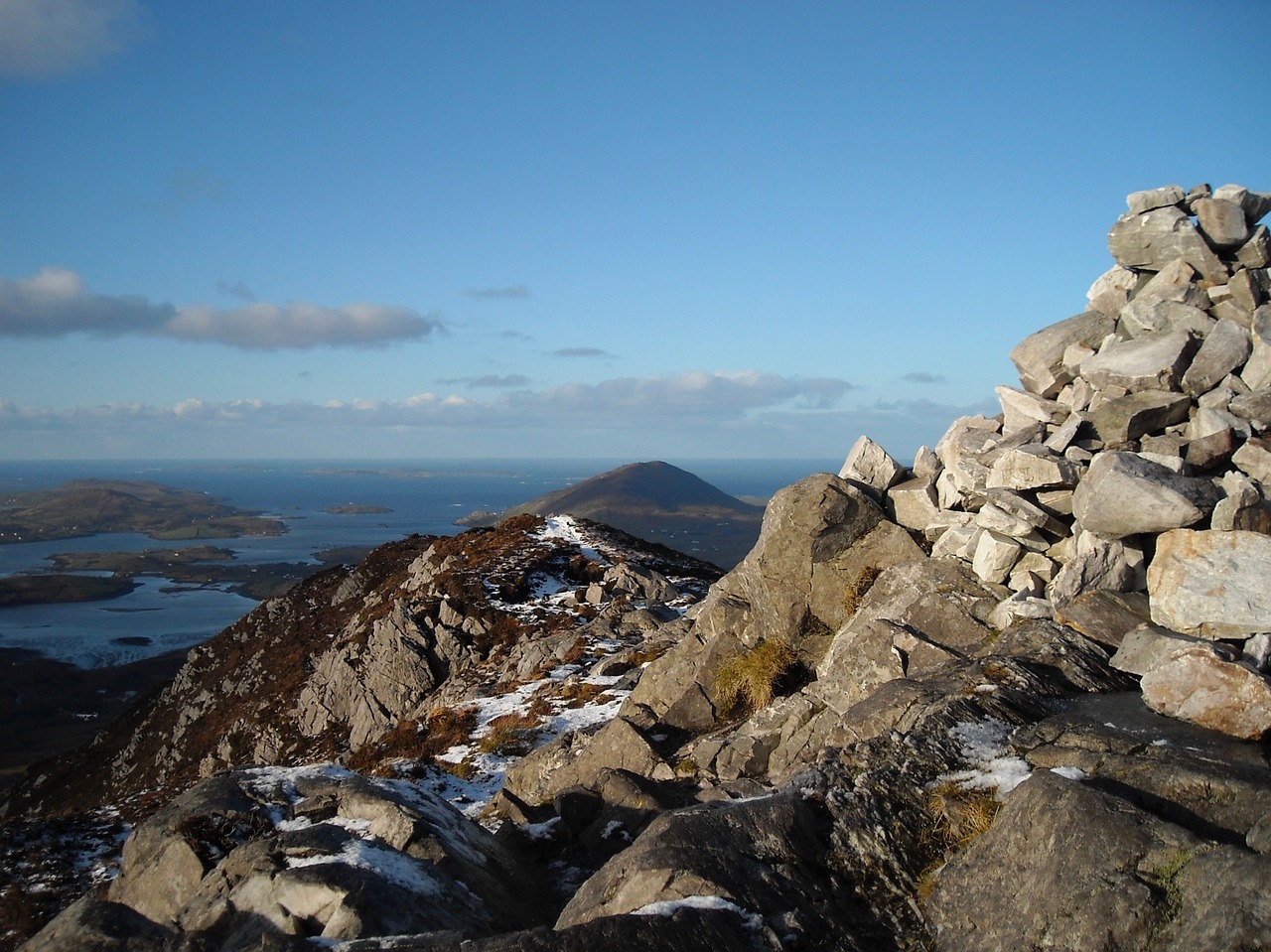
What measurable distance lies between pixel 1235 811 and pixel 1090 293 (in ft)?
42.4

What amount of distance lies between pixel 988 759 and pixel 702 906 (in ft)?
12.6

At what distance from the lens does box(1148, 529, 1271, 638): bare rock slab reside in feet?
32.4

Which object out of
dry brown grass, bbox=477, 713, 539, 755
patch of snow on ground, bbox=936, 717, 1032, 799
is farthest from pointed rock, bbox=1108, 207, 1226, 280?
dry brown grass, bbox=477, 713, 539, 755

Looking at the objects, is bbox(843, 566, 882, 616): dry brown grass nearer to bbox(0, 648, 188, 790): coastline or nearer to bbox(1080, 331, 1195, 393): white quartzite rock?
bbox(1080, 331, 1195, 393): white quartzite rock

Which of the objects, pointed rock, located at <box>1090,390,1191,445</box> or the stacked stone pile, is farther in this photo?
pointed rock, located at <box>1090,390,1191,445</box>

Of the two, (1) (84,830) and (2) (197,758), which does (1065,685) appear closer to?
(1) (84,830)

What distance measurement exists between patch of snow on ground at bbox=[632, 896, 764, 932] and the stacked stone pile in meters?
5.81

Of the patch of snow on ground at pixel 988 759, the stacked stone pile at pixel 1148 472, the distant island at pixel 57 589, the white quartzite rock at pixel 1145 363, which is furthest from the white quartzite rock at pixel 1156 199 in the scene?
the distant island at pixel 57 589

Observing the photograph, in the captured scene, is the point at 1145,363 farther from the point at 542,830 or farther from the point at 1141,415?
the point at 542,830

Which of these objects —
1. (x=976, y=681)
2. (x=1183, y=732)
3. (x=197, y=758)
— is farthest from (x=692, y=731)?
(x=197, y=758)

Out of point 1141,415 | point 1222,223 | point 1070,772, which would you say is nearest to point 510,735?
point 1070,772

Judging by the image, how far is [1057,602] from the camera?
11477 millimetres

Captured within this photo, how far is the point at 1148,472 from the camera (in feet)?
36.9

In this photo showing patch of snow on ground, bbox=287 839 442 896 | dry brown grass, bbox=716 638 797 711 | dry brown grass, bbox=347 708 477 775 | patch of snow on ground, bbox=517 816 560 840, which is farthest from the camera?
dry brown grass, bbox=347 708 477 775
